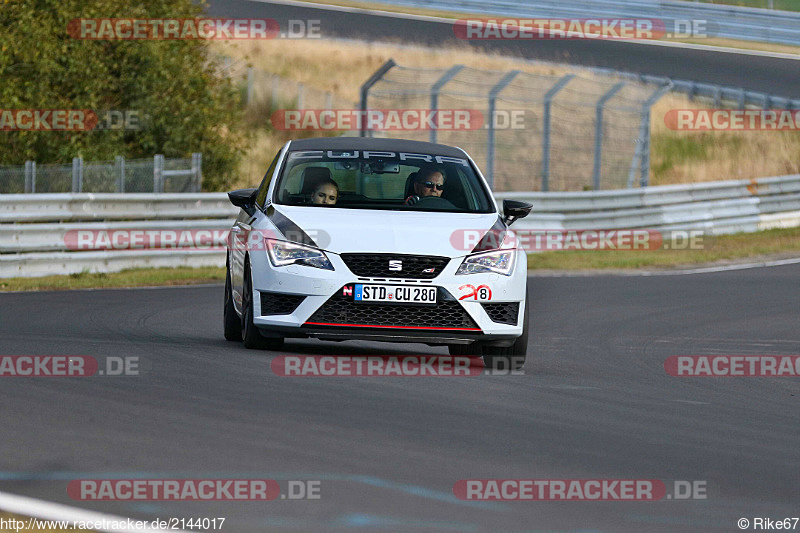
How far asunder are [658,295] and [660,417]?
9653mm

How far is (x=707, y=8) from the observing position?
38594mm

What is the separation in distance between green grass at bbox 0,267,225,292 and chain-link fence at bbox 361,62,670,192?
183 inches

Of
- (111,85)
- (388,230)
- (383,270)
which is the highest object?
(111,85)

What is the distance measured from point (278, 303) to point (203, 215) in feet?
37.5

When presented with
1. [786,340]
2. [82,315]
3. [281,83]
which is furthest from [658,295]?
[281,83]

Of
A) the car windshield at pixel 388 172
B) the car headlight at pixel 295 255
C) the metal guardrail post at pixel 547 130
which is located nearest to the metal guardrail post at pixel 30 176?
the metal guardrail post at pixel 547 130

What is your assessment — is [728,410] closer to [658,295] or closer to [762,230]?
[658,295]

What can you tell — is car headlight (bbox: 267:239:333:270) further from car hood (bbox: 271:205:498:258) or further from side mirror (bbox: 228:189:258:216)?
side mirror (bbox: 228:189:258:216)

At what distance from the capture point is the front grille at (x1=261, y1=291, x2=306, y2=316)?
9.62m

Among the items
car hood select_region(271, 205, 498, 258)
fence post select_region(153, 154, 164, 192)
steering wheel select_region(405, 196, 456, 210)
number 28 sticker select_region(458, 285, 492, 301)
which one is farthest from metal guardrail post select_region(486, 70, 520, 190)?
number 28 sticker select_region(458, 285, 492, 301)

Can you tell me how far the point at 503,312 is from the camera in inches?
388

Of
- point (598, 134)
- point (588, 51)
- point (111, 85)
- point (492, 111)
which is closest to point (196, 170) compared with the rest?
point (111, 85)

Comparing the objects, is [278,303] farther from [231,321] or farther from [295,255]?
[231,321]

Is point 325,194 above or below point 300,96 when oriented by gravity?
below
